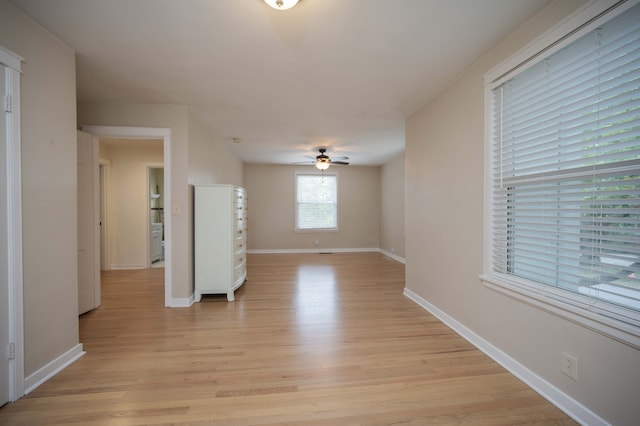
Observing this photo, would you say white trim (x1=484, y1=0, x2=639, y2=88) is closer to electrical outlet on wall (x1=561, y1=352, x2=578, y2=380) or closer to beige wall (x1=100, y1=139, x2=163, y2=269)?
electrical outlet on wall (x1=561, y1=352, x2=578, y2=380)

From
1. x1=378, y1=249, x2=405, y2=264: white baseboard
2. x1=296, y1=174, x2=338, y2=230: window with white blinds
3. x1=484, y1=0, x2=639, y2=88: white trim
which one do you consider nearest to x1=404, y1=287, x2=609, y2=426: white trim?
x1=484, y1=0, x2=639, y2=88: white trim

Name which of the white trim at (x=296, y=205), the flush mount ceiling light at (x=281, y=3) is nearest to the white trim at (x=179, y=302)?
the flush mount ceiling light at (x=281, y=3)

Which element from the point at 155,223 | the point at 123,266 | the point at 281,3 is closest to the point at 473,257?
the point at 281,3

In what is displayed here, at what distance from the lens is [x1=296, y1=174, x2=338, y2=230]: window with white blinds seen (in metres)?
7.42

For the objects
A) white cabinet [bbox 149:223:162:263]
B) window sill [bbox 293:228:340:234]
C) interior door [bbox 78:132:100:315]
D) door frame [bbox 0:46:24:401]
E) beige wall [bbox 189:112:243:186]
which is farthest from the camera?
window sill [bbox 293:228:340:234]

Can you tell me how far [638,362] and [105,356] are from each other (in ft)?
11.4

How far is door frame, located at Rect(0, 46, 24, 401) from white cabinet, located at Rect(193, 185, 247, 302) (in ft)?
5.86

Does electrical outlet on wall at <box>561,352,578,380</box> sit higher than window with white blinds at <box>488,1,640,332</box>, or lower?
lower

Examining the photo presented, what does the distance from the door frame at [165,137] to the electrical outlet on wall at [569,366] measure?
3.75 m

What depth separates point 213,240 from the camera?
3.45m

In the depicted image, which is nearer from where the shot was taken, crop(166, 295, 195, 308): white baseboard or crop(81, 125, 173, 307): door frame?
crop(81, 125, 173, 307): door frame

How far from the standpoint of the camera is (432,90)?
2.76 meters

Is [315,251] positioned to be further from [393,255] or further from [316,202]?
[393,255]

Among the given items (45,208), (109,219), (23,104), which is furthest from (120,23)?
(109,219)
